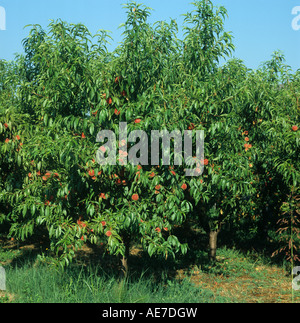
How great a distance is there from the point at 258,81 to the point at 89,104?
3.91 m

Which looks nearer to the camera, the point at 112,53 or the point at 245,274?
the point at 112,53

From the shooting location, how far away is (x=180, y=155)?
5.36 meters

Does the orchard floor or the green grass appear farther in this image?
the orchard floor

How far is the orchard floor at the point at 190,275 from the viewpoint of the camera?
22.5 feet

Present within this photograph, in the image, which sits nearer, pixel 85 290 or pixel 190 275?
pixel 85 290

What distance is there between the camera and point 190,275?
8.77 metres

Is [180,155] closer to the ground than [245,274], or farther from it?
farther from it

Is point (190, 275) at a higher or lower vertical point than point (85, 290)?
lower

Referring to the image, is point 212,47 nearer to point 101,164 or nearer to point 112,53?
point 112,53

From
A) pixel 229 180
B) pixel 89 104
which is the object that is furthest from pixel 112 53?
pixel 229 180

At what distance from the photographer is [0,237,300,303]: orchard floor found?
270 inches

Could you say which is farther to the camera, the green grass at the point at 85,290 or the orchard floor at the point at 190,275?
the orchard floor at the point at 190,275

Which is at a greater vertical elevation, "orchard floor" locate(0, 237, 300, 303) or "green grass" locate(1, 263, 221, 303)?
"green grass" locate(1, 263, 221, 303)

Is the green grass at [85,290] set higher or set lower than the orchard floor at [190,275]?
higher
